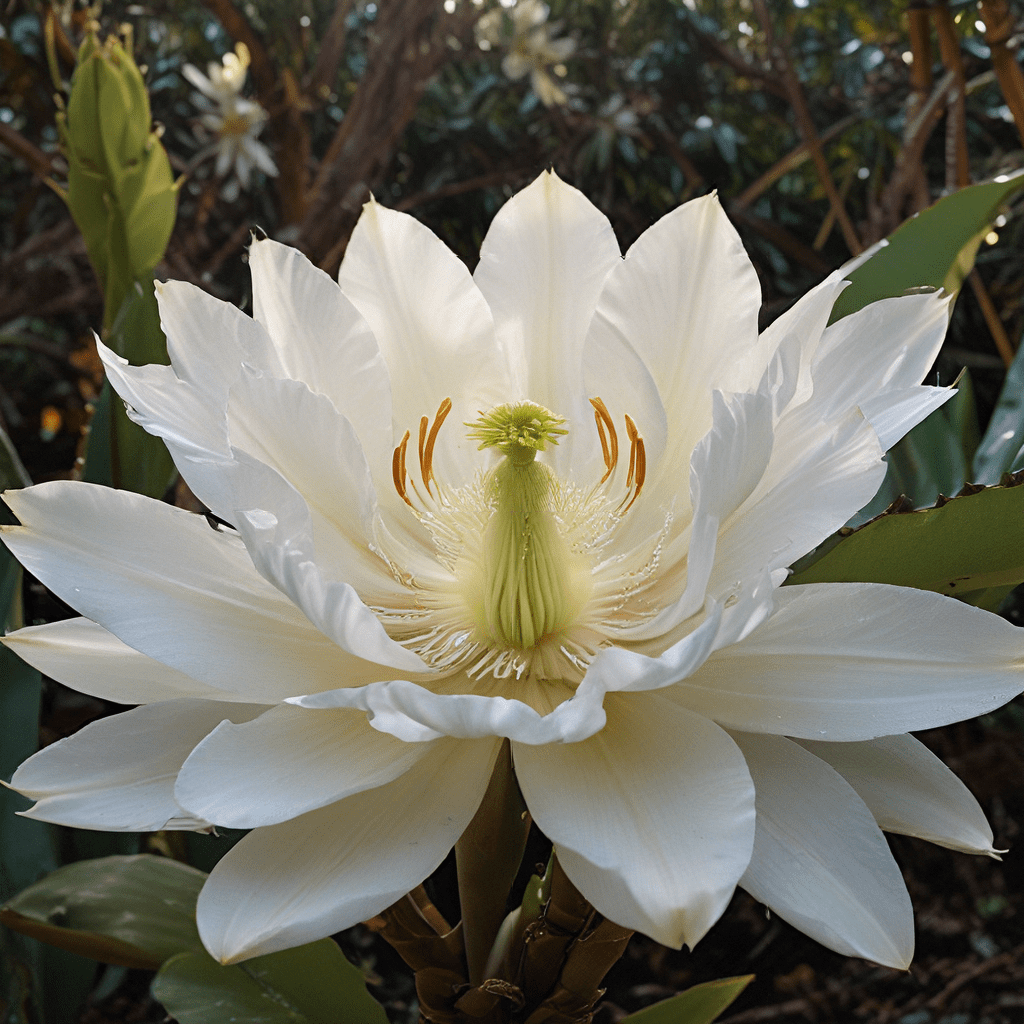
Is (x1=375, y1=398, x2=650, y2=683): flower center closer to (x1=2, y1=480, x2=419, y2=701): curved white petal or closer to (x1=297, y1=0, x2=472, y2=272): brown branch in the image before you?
(x1=2, y1=480, x2=419, y2=701): curved white petal

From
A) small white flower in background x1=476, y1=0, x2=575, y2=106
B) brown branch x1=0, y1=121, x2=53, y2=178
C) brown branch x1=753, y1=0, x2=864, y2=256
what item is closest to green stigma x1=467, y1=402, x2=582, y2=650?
brown branch x1=753, y1=0, x2=864, y2=256

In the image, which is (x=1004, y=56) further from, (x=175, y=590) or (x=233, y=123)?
(x=233, y=123)

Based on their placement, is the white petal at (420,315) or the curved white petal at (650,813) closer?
the curved white petal at (650,813)

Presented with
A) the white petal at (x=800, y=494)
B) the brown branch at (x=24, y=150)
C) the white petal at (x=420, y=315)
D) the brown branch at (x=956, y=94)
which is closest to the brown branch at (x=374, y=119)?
the brown branch at (x=24, y=150)

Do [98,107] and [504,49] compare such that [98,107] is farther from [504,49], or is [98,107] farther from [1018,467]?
[504,49]

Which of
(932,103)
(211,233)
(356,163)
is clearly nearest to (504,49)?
(356,163)

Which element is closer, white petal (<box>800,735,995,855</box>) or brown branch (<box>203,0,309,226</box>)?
white petal (<box>800,735,995,855</box>)

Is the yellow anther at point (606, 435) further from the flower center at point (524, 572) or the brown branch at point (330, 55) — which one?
the brown branch at point (330, 55)
